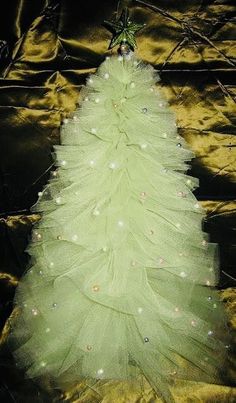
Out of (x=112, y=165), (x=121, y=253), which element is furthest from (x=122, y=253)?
(x=112, y=165)

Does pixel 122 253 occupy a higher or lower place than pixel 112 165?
lower

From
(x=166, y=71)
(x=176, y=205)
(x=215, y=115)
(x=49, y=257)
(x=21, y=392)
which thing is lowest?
(x=21, y=392)

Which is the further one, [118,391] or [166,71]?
[166,71]

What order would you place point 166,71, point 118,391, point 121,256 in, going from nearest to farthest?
point 121,256 < point 118,391 < point 166,71

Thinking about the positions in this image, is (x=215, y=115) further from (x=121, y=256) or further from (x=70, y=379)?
(x=70, y=379)

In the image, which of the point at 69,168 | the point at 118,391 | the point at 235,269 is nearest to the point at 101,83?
the point at 69,168

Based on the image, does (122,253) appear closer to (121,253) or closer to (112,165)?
(121,253)

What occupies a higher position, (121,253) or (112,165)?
(112,165)
